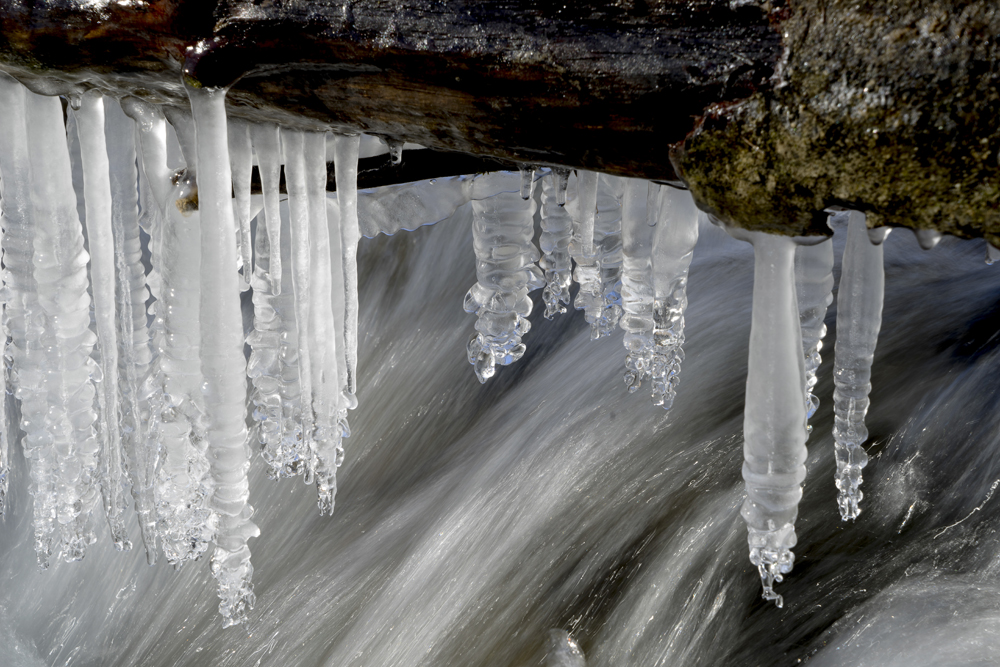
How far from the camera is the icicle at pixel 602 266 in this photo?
179 cm

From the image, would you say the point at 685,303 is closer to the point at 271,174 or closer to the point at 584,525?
the point at 271,174

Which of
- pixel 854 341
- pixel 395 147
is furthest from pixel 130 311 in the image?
pixel 854 341

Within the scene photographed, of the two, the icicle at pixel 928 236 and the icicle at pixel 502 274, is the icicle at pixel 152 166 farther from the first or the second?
the icicle at pixel 928 236

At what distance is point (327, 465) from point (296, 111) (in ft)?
2.69

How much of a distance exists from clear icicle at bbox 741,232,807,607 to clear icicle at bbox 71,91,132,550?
1.11 metres

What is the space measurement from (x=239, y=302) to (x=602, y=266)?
0.85 m

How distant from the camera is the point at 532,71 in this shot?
3.02 ft

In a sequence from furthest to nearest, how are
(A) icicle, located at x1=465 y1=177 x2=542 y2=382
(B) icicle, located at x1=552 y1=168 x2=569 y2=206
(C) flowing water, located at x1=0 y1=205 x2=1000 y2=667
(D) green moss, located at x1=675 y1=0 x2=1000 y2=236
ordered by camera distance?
(C) flowing water, located at x1=0 y1=205 x2=1000 y2=667, (A) icicle, located at x1=465 y1=177 x2=542 y2=382, (B) icicle, located at x1=552 y1=168 x2=569 y2=206, (D) green moss, located at x1=675 y1=0 x2=1000 y2=236

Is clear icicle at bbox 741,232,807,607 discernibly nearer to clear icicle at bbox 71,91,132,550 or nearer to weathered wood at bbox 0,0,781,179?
weathered wood at bbox 0,0,781,179

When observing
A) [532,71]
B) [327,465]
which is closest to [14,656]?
[327,465]

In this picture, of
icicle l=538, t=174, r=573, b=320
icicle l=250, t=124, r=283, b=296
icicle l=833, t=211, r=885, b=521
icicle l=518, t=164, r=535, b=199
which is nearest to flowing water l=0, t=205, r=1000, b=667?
icicle l=833, t=211, r=885, b=521

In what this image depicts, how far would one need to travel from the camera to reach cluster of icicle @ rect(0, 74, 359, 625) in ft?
4.58

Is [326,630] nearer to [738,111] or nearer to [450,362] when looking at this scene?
[450,362]

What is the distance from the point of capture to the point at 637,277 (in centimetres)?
157
